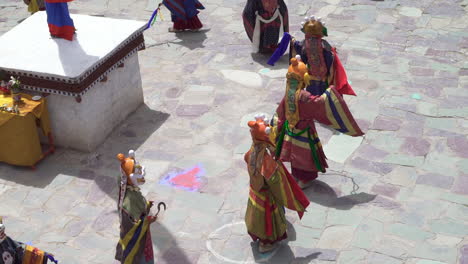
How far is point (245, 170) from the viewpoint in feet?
29.0

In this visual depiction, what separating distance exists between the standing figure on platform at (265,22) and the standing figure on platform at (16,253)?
632cm

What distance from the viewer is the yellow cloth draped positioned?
877 cm

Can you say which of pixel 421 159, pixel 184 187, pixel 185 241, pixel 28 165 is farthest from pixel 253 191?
pixel 28 165

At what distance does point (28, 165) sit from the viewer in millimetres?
9047

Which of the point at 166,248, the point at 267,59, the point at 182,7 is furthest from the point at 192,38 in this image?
the point at 166,248

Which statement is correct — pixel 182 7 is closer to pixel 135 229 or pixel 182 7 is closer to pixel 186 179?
pixel 186 179

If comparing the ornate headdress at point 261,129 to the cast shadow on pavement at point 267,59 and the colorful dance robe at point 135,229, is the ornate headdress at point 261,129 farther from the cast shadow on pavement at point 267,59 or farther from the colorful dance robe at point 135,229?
the cast shadow on pavement at point 267,59

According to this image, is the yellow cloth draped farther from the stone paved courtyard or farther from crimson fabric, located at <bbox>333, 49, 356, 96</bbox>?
crimson fabric, located at <bbox>333, 49, 356, 96</bbox>

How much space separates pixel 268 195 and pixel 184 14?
20.9 feet

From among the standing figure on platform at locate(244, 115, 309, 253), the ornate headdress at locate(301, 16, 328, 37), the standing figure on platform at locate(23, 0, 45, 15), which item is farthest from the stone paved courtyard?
the standing figure on platform at locate(23, 0, 45, 15)

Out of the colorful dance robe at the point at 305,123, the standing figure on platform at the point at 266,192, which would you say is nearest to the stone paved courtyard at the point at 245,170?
the standing figure on platform at the point at 266,192

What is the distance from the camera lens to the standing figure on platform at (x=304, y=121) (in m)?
7.49

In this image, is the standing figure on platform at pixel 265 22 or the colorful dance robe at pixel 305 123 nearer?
the colorful dance robe at pixel 305 123

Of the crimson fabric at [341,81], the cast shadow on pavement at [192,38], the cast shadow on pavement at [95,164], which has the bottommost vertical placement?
the cast shadow on pavement at [95,164]
